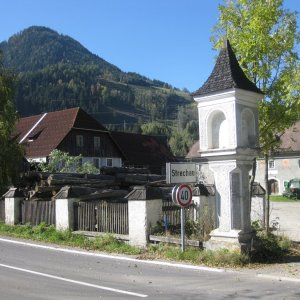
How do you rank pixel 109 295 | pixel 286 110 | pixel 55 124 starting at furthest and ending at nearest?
pixel 55 124 → pixel 286 110 → pixel 109 295

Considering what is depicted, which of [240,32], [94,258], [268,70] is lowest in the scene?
[94,258]

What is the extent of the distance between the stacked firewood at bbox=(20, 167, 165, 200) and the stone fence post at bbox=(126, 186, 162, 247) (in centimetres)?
445

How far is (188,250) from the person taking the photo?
12875mm

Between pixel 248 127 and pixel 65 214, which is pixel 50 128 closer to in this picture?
pixel 65 214

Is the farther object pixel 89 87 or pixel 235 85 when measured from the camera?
pixel 89 87

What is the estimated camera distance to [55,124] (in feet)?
184

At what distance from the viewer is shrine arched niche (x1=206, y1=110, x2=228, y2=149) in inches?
509

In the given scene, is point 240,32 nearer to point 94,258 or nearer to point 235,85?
point 235,85

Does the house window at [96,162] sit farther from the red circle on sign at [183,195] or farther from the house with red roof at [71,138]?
the red circle on sign at [183,195]

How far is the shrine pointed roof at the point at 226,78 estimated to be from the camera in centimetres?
1262

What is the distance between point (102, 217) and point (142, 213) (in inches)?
101

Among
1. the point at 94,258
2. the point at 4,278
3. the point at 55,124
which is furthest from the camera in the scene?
the point at 55,124

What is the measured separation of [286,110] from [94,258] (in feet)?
22.8

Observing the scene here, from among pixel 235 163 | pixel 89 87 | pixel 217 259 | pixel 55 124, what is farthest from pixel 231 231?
pixel 89 87
